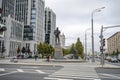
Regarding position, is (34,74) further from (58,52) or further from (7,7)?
(7,7)

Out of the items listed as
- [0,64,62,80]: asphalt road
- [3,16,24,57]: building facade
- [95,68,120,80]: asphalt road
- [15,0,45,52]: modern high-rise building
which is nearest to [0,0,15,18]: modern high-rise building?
[3,16,24,57]: building facade

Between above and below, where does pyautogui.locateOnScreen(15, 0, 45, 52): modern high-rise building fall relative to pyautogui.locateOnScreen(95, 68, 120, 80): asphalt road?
above

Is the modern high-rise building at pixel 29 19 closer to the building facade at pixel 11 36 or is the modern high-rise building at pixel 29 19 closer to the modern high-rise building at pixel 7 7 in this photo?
the building facade at pixel 11 36

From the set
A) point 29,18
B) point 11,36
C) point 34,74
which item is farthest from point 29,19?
point 34,74

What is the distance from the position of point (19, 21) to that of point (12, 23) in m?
14.2

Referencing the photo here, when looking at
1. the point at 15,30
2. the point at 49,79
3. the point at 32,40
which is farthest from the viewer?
the point at 32,40

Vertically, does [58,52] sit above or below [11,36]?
below

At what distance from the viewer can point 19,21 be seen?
141750 mm

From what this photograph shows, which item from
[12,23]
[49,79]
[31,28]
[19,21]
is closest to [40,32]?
[31,28]

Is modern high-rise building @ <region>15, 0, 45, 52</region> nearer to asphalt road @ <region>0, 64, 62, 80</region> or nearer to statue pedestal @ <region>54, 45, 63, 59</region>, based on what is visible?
statue pedestal @ <region>54, 45, 63, 59</region>

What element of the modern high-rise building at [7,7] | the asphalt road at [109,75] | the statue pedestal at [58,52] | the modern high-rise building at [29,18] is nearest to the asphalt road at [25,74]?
the asphalt road at [109,75]

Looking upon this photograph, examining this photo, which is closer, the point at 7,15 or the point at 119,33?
the point at 7,15

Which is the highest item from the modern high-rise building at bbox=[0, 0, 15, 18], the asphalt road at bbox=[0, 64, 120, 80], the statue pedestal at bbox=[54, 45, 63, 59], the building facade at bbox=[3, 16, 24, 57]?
the modern high-rise building at bbox=[0, 0, 15, 18]

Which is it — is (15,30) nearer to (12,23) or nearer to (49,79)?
(12,23)
